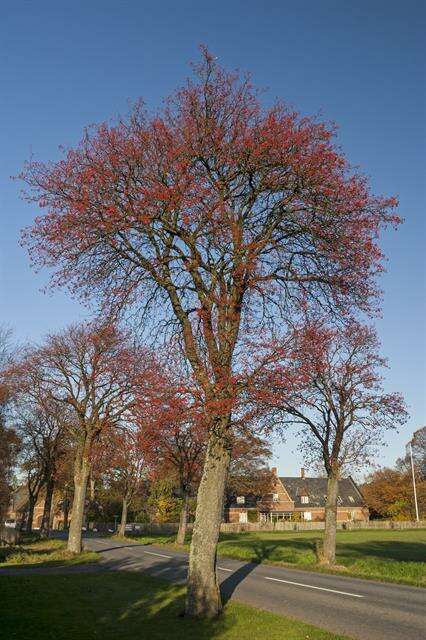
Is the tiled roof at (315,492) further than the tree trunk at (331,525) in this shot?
Yes

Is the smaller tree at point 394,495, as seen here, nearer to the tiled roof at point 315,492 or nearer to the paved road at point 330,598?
the tiled roof at point 315,492

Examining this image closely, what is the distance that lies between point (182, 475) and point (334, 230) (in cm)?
3220

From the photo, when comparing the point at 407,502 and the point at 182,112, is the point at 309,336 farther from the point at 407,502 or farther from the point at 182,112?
the point at 407,502

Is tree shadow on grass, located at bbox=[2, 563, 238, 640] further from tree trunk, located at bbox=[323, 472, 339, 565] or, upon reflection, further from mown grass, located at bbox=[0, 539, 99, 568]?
tree trunk, located at bbox=[323, 472, 339, 565]

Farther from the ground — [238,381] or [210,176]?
[210,176]

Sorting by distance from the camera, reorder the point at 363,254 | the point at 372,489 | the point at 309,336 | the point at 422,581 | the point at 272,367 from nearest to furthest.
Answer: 1. the point at 272,367
2. the point at 363,254
3. the point at 309,336
4. the point at 422,581
5. the point at 372,489

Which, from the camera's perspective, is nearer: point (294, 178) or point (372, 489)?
point (294, 178)

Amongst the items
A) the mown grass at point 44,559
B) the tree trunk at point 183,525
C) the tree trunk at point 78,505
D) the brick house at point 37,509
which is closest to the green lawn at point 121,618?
the mown grass at point 44,559

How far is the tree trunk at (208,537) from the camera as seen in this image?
11008 millimetres

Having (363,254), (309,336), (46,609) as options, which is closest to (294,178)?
(363,254)

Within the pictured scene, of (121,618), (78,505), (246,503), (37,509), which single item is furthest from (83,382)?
(37,509)

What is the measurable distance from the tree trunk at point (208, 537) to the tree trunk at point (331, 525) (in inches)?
558

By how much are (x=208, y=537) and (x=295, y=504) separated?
320 feet

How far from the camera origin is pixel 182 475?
41.8 meters
